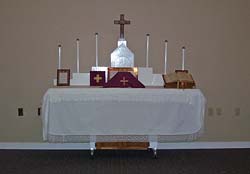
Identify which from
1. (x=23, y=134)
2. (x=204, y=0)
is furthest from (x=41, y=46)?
(x=204, y=0)

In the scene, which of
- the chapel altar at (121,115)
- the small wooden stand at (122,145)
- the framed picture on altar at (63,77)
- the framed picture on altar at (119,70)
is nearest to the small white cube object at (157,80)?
the framed picture on altar at (119,70)

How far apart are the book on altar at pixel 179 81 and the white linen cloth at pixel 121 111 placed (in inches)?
5.3

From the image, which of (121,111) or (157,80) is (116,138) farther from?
(157,80)

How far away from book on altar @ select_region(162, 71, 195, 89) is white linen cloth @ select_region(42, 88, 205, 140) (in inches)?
5.3

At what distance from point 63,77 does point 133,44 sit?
104cm

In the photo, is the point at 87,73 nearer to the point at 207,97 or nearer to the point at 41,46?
the point at 41,46

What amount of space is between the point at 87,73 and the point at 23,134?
1151mm

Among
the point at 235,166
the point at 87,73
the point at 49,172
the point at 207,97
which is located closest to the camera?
the point at 49,172

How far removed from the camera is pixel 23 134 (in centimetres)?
503

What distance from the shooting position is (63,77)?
4691 millimetres

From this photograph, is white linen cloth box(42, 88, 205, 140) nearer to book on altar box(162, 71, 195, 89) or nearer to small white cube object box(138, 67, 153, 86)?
book on altar box(162, 71, 195, 89)

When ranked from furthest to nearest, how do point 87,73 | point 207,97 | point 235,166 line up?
point 207,97
point 87,73
point 235,166

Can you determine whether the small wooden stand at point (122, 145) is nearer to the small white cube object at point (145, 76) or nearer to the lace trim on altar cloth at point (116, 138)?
the lace trim on altar cloth at point (116, 138)

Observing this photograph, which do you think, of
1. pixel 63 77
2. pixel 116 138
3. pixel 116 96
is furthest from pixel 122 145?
pixel 63 77
